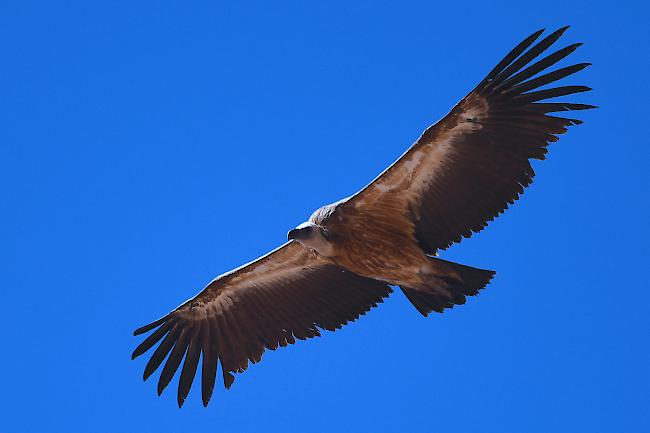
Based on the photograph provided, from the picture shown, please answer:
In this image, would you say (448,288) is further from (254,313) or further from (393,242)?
(254,313)

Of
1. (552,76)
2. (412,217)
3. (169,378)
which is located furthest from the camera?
(169,378)

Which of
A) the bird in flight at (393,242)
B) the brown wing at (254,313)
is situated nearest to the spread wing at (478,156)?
the bird in flight at (393,242)

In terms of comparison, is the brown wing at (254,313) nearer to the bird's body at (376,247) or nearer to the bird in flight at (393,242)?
the bird in flight at (393,242)

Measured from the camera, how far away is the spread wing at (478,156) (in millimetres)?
11344

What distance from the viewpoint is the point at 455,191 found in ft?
39.1

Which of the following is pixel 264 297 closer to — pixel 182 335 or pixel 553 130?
pixel 182 335

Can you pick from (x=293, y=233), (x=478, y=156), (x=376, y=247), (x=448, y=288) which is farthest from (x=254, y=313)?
(x=478, y=156)

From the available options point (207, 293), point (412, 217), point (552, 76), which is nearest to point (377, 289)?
point (412, 217)

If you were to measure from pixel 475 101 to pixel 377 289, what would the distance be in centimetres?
244

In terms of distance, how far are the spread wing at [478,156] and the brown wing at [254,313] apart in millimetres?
1167

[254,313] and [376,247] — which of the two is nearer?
[376,247]

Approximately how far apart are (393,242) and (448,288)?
0.74m

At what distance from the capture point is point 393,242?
473 inches

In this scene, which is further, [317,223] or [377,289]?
[377,289]
